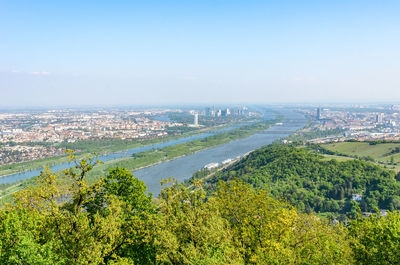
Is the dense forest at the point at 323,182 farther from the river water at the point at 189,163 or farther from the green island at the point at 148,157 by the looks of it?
the green island at the point at 148,157

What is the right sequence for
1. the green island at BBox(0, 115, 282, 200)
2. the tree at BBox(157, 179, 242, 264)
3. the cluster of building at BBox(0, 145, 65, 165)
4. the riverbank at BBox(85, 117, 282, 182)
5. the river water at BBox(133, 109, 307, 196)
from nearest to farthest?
the tree at BBox(157, 179, 242, 264), the green island at BBox(0, 115, 282, 200), the river water at BBox(133, 109, 307, 196), the riverbank at BBox(85, 117, 282, 182), the cluster of building at BBox(0, 145, 65, 165)

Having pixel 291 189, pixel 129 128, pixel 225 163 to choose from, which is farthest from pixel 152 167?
pixel 129 128

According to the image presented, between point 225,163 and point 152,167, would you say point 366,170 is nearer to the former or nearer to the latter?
point 225,163

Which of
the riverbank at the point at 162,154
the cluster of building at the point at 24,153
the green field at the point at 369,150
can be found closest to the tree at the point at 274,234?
the riverbank at the point at 162,154

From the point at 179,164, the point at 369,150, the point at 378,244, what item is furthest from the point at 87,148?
the point at 378,244

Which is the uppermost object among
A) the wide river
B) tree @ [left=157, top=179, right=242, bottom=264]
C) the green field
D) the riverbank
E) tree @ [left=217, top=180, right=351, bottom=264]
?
tree @ [left=157, top=179, right=242, bottom=264]

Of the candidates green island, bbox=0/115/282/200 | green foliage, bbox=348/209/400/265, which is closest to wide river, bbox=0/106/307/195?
green island, bbox=0/115/282/200

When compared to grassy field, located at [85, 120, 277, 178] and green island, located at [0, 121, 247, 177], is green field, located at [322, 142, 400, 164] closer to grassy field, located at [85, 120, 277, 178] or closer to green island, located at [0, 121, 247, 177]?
grassy field, located at [85, 120, 277, 178]

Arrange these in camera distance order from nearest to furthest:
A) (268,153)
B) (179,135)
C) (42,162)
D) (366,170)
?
1. (366,170)
2. (268,153)
3. (42,162)
4. (179,135)
